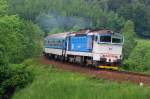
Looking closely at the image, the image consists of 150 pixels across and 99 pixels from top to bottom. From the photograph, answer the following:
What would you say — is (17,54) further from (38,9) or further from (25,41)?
(38,9)

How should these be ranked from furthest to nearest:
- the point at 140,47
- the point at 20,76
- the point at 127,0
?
the point at 127,0
the point at 140,47
the point at 20,76

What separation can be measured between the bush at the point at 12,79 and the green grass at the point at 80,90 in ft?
3.17

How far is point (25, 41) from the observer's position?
161 feet

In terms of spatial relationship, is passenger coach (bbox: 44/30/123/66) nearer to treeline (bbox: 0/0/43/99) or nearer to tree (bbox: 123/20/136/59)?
treeline (bbox: 0/0/43/99)

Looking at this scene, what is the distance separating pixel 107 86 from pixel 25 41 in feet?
90.4

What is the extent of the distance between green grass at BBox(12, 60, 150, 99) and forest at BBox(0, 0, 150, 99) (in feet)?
10.8

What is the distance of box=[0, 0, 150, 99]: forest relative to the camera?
3130cm

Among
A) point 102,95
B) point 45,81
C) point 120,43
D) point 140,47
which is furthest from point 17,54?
point 140,47

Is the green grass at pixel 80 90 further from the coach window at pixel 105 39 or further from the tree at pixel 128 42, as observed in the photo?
the tree at pixel 128 42

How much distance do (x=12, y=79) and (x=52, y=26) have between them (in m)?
67.4

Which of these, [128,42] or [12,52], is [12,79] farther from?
[128,42]

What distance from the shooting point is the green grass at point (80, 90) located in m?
20.6

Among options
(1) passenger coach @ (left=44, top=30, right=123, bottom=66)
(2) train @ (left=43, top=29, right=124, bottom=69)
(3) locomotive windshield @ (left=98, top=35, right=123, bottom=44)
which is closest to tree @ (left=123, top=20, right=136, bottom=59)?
(1) passenger coach @ (left=44, top=30, right=123, bottom=66)

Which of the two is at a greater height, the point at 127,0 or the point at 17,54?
the point at 127,0
